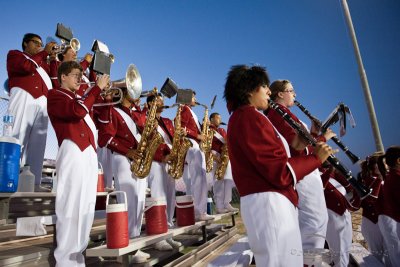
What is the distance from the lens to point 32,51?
5137 mm

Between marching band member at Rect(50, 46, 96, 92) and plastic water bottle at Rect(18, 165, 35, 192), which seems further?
marching band member at Rect(50, 46, 96, 92)

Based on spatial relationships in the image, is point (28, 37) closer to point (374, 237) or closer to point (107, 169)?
point (107, 169)

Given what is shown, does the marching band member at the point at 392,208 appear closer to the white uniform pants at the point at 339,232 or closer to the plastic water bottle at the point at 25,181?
the white uniform pants at the point at 339,232

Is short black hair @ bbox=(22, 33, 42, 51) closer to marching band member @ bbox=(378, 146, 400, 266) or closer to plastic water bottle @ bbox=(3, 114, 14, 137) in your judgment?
plastic water bottle @ bbox=(3, 114, 14, 137)

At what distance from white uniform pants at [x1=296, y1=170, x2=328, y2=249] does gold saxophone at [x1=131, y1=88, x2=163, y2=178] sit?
2.26 meters

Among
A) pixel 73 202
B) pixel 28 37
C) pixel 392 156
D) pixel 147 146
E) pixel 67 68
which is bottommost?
pixel 73 202

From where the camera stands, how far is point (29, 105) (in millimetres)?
4809

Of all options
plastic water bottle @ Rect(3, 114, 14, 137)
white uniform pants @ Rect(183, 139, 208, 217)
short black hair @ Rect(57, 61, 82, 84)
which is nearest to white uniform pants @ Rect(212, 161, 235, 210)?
white uniform pants @ Rect(183, 139, 208, 217)

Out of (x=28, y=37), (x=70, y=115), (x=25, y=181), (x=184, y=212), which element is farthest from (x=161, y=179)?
(x=28, y=37)

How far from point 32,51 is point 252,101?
407 centimetres

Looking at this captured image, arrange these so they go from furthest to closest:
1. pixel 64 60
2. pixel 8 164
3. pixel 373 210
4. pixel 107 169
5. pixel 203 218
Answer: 1. pixel 107 169
2. pixel 203 218
3. pixel 373 210
4. pixel 64 60
5. pixel 8 164

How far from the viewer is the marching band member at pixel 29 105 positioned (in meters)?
4.75

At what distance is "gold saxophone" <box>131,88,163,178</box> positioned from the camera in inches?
193

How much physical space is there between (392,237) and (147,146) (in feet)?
12.7
